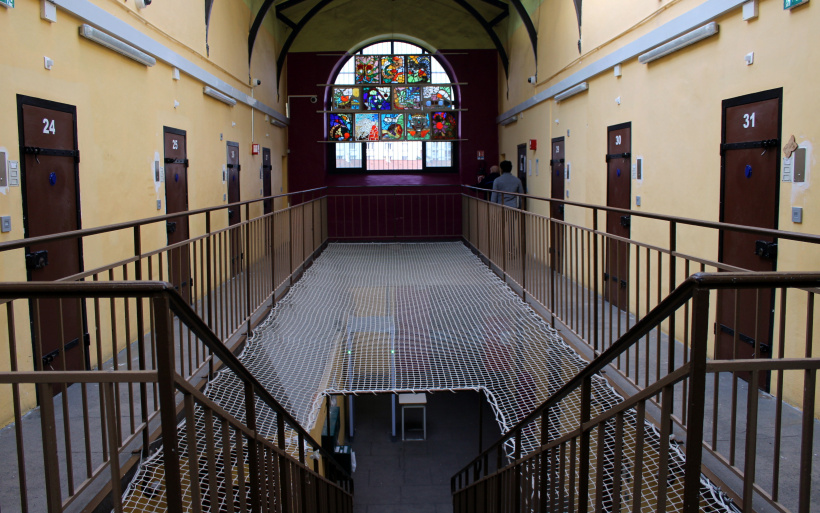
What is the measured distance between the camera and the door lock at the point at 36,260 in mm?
3861

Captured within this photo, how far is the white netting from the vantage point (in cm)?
351

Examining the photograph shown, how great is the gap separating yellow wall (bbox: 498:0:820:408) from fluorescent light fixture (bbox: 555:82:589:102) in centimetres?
9

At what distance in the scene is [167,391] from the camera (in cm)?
140

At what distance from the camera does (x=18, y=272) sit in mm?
3771

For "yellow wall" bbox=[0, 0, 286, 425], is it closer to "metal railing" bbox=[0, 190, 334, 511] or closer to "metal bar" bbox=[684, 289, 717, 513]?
"metal railing" bbox=[0, 190, 334, 511]

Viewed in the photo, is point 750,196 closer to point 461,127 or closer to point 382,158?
point 461,127

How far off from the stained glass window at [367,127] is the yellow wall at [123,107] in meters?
3.62

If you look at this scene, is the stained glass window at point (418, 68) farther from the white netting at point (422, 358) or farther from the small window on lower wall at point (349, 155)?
the white netting at point (422, 358)

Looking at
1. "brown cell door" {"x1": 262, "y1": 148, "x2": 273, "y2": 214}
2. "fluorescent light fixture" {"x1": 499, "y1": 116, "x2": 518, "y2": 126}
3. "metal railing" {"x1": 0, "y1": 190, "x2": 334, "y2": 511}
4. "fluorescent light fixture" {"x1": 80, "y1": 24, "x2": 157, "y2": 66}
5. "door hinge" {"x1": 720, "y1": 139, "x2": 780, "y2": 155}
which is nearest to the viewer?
"metal railing" {"x1": 0, "y1": 190, "x2": 334, "y2": 511}

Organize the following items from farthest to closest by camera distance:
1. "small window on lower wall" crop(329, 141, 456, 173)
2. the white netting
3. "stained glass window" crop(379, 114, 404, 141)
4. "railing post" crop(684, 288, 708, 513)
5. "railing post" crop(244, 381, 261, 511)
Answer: "small window on lower wall" crop(329, 141, 456, 173)
"stained glass window" crop(379, 114, 404, 141)
the white netting
"railing post" crop(244, 381, 261, 511)
"railing post" crop(684, 288, 708, 513)

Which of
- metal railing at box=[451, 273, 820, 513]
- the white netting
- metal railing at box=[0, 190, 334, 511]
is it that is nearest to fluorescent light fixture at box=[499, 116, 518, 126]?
the white netting

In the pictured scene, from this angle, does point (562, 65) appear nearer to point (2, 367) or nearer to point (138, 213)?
point (138, 213)

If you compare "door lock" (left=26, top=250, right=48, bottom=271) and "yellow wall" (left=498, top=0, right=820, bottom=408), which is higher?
"yellow wall" (left=498, top=0, right=820, bottom=408)

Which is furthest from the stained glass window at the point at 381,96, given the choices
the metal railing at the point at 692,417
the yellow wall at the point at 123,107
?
the metal railing at the point at 692,417
